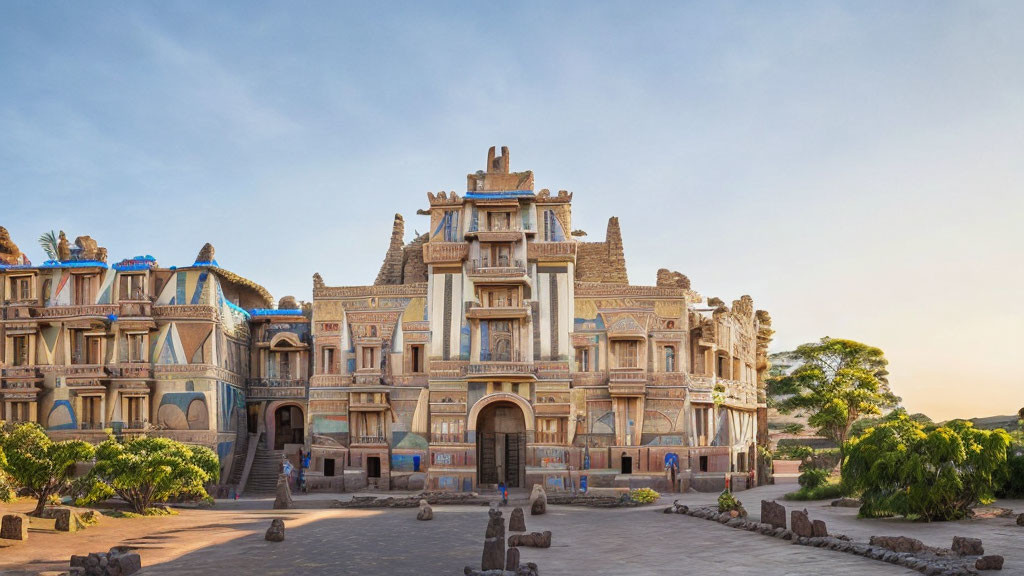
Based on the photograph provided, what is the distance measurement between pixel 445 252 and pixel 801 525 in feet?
88.2

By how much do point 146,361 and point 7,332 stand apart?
7.77m

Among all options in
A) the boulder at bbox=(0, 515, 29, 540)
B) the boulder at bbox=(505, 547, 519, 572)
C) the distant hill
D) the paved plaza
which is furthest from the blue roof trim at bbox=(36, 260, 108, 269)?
the distant hill

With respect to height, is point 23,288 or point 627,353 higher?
point 23,288

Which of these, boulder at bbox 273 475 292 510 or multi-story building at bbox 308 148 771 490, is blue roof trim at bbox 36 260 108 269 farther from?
boulder at bbox 273 475 292 510

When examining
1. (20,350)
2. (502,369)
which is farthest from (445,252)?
(20,350)

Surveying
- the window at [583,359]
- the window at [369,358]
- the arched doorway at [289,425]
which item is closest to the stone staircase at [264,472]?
the arched doorway at [289,425]

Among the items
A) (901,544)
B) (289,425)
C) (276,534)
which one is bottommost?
(276,534)

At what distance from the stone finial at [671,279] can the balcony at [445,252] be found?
→ 10.7 meters

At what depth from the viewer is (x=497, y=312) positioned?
45.3 metres

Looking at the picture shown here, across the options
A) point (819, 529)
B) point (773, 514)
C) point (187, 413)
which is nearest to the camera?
point (819, 529)

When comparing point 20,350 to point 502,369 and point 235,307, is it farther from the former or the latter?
point 502,369

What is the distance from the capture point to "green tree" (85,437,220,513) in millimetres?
32344

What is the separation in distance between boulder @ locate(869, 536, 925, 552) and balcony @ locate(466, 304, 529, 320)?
25.2 m

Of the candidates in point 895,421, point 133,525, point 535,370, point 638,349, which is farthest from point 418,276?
point 895,421
